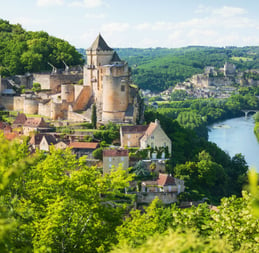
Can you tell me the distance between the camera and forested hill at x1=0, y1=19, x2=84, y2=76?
138 ft

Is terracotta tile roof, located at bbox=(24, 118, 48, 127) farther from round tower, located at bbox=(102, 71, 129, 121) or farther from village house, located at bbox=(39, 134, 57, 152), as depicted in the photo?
round tower, located at bbox=(102, 71, 129, 121)

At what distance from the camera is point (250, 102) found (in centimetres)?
9706

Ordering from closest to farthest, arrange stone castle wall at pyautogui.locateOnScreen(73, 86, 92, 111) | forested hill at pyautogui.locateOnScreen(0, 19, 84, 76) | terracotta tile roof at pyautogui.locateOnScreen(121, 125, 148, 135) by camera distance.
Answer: terracotta tile roof at pyautogui.locateOnScreen(121, 125, 148, 135) → stone castle wall at pyautogui.locateOnScreen(73, 86, 92, 111) → forested hill at pyautogui.locateOnScreen(0, 19, 84, 76)

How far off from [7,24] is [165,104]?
43294 mm

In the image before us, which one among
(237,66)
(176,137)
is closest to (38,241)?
(176,137)

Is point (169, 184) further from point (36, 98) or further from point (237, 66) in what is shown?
point (237, 66)

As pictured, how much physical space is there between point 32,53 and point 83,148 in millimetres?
19831

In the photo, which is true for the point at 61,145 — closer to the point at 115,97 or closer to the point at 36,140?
the point at 36,140

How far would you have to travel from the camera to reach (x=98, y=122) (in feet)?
101

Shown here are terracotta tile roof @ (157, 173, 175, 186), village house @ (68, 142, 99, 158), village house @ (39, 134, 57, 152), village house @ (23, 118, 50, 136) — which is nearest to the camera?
terracotta tile roof @ (157, 173, 175, 186)

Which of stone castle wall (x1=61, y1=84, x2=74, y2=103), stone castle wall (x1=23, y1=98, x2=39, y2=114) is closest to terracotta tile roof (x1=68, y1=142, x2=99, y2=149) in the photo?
stone castle wall (x1=61, y1=84, x2=74, y2=103)

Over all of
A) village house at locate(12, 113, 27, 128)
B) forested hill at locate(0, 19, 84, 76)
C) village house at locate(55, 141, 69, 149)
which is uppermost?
forested hill at locate(0, 19, 84, 76)

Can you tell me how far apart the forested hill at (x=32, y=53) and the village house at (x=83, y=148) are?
16633mm

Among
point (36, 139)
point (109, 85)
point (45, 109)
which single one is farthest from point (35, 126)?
point (109, 85)
